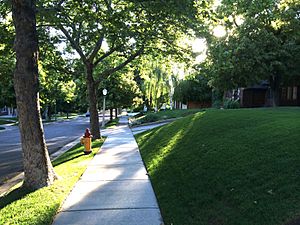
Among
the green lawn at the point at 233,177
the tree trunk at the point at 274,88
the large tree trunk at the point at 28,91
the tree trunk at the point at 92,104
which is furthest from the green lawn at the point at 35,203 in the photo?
the tree trunk at the point at 274,88

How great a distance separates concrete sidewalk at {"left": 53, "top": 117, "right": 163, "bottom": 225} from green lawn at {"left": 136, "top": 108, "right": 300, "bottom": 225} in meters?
0.25

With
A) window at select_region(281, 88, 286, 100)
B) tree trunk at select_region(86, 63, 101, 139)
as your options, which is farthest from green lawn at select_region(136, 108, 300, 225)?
window at select_region(281, 88, 286, 100)

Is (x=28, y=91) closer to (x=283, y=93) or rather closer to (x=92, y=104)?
(x=92, y=104)

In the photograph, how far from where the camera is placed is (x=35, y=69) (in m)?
6.74

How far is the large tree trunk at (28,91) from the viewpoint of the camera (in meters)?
6.56

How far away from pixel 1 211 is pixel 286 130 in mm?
6061

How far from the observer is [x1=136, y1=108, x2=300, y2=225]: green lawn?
4320mm

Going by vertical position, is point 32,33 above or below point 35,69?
above

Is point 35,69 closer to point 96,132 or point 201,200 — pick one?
point 201,200

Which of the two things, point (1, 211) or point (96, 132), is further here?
point (96, 132)

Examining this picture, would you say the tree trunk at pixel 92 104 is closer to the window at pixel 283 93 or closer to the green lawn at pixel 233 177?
the green lawn at pixel 233 177

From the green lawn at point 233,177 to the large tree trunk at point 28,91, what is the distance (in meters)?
2.43

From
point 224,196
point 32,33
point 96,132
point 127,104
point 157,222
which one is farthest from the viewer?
point 127,104

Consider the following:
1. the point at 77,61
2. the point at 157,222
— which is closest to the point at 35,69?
the point at 157,222
